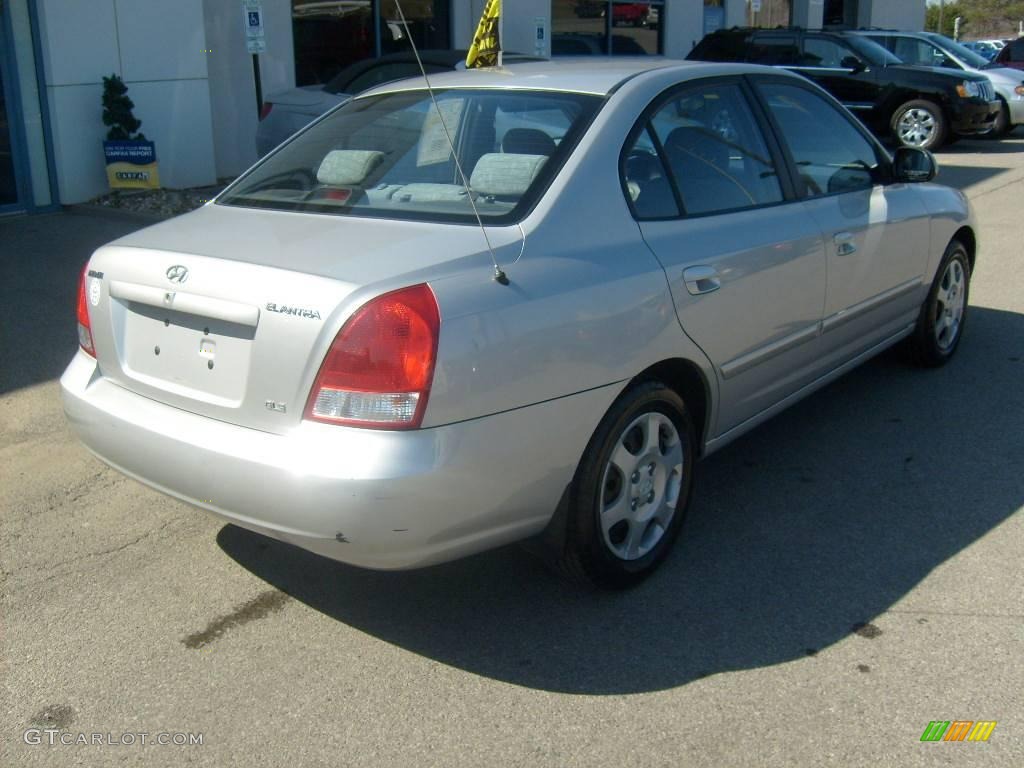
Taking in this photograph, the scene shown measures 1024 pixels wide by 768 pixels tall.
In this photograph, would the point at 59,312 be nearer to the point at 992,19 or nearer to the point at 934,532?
the point at 934,532

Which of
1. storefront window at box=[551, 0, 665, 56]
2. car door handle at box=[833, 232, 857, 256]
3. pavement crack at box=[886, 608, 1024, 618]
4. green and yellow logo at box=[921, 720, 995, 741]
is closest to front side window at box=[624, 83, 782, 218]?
car door handle at box=[833, 232, 857, 256]

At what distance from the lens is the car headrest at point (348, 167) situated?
3941 mm

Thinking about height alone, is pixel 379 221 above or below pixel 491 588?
above

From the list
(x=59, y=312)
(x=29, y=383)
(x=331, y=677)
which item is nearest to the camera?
(x=331, y=677)

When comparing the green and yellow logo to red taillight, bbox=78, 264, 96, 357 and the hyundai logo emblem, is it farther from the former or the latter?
red taillight, bbox=78, 264, 96, 357

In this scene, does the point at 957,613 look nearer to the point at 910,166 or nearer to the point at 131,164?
the point at 910,166

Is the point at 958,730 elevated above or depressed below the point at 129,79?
below

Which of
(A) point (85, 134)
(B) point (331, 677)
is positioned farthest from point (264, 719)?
(A) point (85, 134)

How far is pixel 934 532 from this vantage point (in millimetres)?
4191

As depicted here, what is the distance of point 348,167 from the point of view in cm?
400

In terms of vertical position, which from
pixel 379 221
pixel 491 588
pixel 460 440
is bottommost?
pixel 491 588

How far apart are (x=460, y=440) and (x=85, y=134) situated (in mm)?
8609

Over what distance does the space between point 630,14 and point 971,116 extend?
5.96 m

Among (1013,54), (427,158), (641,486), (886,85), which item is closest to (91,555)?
(427,158)
